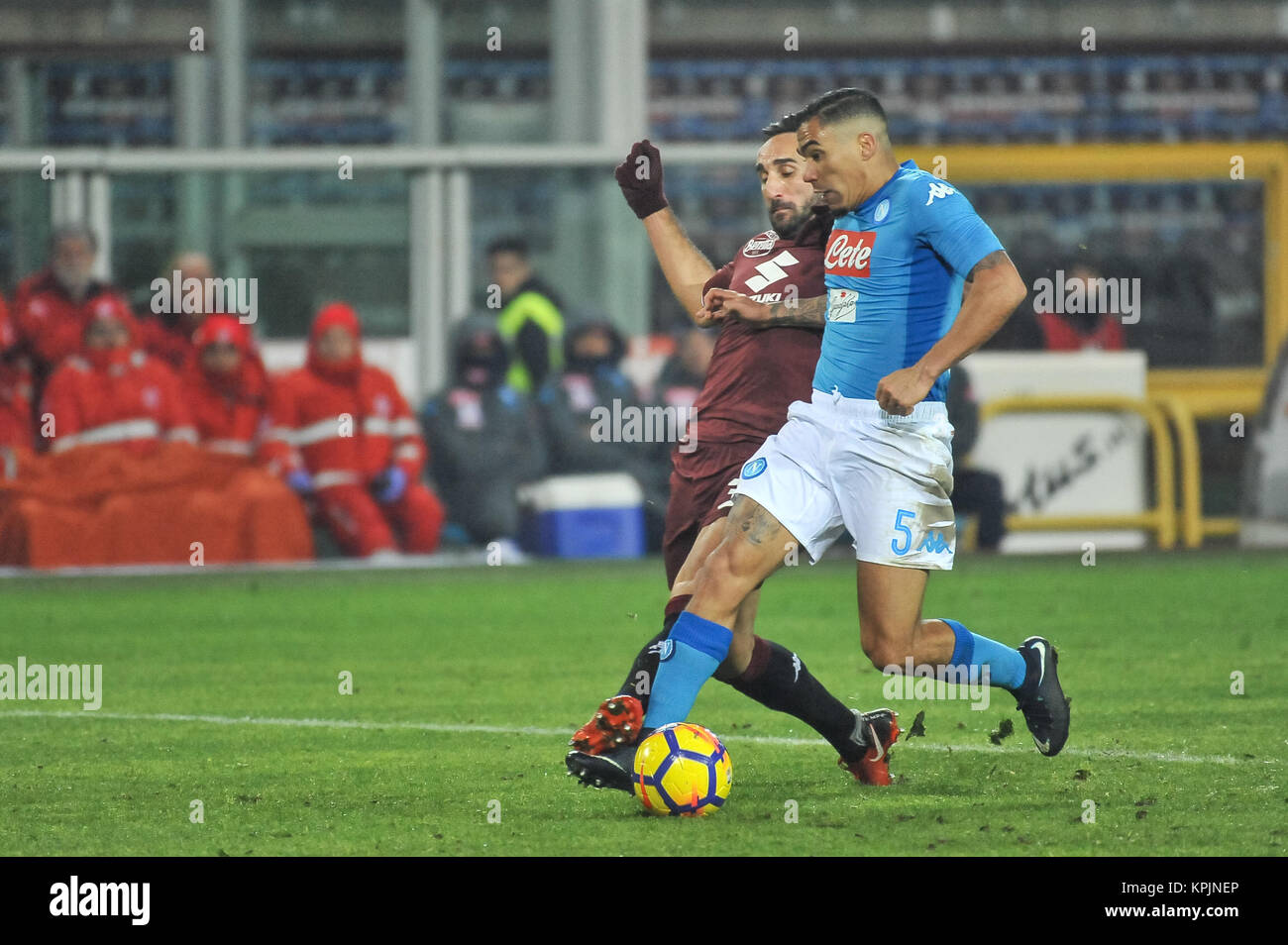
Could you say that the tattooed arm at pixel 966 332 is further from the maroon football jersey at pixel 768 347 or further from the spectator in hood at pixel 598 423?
the spectator in hood at pixel 598 423

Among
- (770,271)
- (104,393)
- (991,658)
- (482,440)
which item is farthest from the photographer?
(482,440)

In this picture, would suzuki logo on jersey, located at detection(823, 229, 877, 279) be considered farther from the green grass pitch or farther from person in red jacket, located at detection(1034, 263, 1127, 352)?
person in red jacket, located at detection(1034, 263, 1127, 352)

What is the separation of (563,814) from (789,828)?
0.61 meters

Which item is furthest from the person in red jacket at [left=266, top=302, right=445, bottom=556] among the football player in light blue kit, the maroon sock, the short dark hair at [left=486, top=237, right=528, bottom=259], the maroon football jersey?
the football player in light blue kit

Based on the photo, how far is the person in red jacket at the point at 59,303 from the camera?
13.7 m

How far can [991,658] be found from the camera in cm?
583

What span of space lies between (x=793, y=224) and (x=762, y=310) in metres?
0.39

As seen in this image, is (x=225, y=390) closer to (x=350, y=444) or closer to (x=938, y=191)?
(x=350, y=444)

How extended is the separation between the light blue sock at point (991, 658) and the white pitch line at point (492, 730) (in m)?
0.62

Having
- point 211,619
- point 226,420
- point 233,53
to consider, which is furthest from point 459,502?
point 233,53

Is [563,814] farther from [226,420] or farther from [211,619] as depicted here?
[226,420]

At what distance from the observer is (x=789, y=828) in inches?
205

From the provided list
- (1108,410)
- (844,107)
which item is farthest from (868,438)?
(1108,410)

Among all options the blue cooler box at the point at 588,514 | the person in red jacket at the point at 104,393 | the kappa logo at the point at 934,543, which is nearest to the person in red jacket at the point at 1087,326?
the blue cooler box at the point at 588,514
